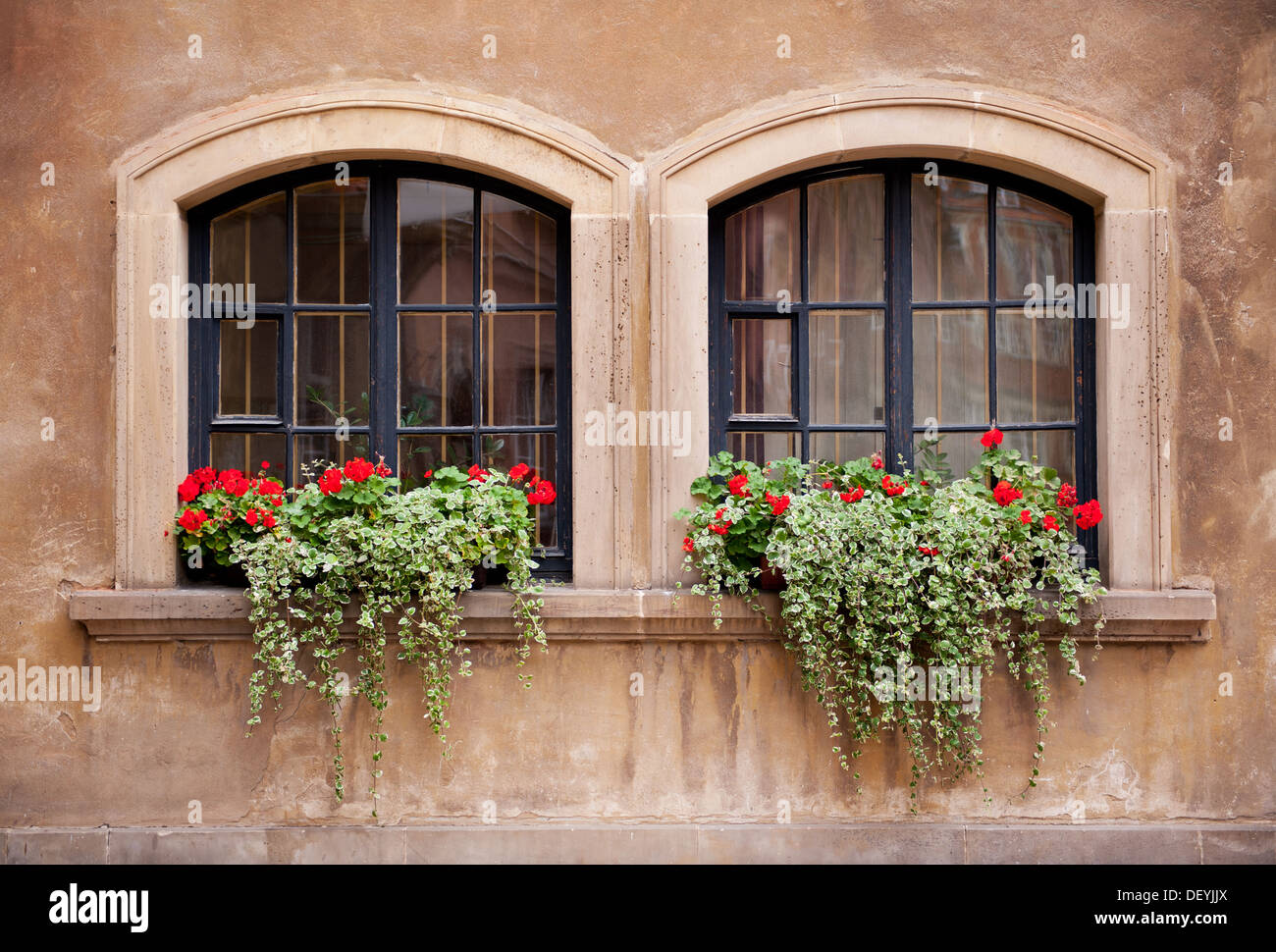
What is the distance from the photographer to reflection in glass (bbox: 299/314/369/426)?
4.74m

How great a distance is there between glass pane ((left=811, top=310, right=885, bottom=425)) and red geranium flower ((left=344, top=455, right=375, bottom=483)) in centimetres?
206

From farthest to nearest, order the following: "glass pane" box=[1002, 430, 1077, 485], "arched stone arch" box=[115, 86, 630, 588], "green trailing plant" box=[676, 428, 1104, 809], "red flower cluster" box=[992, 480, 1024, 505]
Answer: "glass pane" box=[1002, 430, 1077, 485] < "arched stone arch" box=[115, 86, 630, 588] < "red flower cluster" box=[992, 480, 1024, 505] < "green trailing plant" box=[676, 428, 1104, 809]

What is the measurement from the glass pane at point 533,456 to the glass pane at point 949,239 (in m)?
1.92

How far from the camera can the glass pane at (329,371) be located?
4742 millimetres

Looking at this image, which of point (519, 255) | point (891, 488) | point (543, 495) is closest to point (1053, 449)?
point (891, 488)

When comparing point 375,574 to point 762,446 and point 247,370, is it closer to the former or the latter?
point 247,370

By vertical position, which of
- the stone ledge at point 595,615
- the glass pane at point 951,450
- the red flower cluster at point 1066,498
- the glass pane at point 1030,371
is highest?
the glass pane at point 1030,371

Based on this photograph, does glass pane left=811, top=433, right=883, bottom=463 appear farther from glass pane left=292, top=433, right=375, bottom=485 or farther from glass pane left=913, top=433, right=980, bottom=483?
glass pane left=292, top=433, right=375, bottom=485

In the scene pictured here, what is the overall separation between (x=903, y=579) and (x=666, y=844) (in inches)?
62.8

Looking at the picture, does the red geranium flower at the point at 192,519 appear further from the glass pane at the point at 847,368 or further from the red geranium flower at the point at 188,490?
the glass pane at the point at 847,368

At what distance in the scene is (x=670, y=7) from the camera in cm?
454

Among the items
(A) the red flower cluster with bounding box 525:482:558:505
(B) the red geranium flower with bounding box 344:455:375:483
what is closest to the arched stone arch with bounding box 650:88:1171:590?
(A) the red flower cluster with bounding box 525:482:558:505

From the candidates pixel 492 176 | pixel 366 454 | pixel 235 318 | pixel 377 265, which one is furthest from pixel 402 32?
pixel 366 454

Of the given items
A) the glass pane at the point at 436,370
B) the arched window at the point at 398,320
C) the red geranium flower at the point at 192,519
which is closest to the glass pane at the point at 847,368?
the arched window at the point at 398,320
